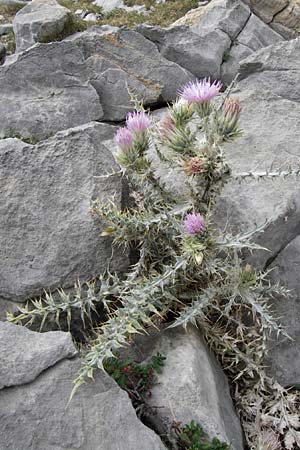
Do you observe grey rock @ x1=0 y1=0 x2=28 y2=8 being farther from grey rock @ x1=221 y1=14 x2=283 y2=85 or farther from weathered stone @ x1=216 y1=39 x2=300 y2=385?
weathered stone @ x1=216 y1=39 x2=300 y2=385

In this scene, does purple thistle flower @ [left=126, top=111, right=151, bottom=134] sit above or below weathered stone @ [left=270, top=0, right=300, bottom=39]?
above

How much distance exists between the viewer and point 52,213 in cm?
407

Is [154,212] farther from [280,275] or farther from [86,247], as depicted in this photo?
[280,275]

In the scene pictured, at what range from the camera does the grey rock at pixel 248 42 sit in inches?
320

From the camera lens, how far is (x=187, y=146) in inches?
147

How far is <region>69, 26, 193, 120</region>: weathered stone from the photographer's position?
6531 millimetres

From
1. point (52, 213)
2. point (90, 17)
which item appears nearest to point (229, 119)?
point (52, 213)

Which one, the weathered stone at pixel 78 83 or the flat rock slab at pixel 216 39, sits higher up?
the weathered stone at pixel 78 83

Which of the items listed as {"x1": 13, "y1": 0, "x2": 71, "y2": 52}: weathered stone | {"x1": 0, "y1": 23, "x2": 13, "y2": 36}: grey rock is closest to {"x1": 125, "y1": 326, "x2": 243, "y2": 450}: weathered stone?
{"x1": 13, "y1": 0, "x2": 71, "y2": 52}: weathered stone

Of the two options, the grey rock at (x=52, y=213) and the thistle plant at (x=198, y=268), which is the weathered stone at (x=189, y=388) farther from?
the grey rock at (x=52, y=213)

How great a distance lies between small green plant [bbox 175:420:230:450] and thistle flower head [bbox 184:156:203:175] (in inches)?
60.1

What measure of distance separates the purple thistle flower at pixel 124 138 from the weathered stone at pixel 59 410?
1415 mm

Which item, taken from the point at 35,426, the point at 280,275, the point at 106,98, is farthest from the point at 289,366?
the point at 106,98

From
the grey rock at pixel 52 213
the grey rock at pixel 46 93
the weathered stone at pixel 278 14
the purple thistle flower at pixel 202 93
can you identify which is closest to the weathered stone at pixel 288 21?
the weathered stone at pixel 278 14
